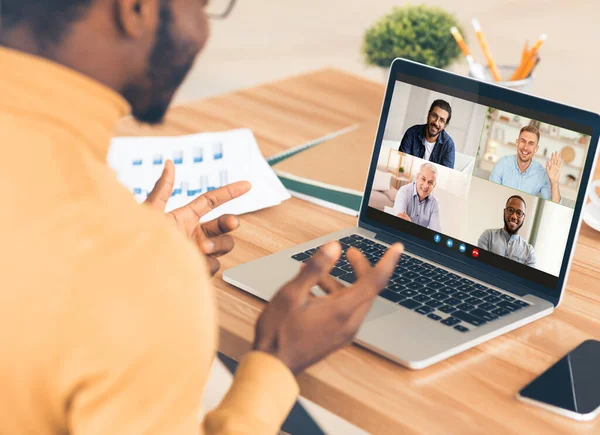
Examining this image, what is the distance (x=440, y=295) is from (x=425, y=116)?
27cm

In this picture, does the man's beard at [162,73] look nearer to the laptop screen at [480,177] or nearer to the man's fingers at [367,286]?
the man's fingers at [367,286]

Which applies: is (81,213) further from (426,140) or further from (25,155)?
(426,140)

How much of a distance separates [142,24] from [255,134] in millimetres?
978

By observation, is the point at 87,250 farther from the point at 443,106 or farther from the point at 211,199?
the point at 443,106

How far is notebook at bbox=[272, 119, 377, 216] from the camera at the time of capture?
137 cm

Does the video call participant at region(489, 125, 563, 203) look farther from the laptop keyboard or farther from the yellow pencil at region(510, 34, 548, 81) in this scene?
the yellow pencil at region(510, 34, 548, 81)

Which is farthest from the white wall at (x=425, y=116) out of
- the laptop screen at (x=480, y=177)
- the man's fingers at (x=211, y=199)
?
the man's fingers at (x=211, y=199)

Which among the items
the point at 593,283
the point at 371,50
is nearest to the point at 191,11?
the point at 593,283

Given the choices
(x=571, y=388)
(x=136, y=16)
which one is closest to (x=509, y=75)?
(x=571, y=388)

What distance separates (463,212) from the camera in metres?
1.14

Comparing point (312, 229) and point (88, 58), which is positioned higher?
point (88, 58)

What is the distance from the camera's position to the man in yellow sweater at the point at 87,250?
60cm

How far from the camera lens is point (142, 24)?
0.65 m

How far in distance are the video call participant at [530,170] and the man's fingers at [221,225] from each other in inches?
14.4
